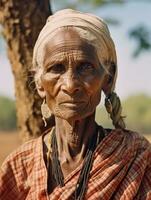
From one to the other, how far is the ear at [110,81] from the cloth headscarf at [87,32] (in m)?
0.02

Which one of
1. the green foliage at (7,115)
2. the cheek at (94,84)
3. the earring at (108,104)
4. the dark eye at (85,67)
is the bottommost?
the green foliage at (7,115)

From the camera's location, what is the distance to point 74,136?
320 cm

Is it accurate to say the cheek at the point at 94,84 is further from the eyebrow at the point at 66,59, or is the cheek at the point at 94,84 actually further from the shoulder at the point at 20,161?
the shoulder at the point at 20,161

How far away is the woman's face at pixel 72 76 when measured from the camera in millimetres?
2990

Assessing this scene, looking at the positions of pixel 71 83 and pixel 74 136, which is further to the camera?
pixel 74 136

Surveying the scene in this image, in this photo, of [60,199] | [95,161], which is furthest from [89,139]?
[60,199]

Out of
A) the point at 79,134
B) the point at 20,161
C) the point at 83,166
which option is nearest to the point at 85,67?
the point at 79,134

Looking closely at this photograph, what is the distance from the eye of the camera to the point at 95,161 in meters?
3.14

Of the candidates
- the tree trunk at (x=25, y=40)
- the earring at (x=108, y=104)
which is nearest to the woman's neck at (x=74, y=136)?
the earring at (x=108, y=104)

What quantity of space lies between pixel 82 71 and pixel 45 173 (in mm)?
552

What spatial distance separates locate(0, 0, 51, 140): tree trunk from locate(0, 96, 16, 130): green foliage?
143ft

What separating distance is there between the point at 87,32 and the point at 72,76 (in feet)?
0.75

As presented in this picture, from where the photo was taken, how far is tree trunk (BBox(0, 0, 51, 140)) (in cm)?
477

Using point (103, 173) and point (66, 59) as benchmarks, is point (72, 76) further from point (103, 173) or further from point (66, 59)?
point (103, 173)
